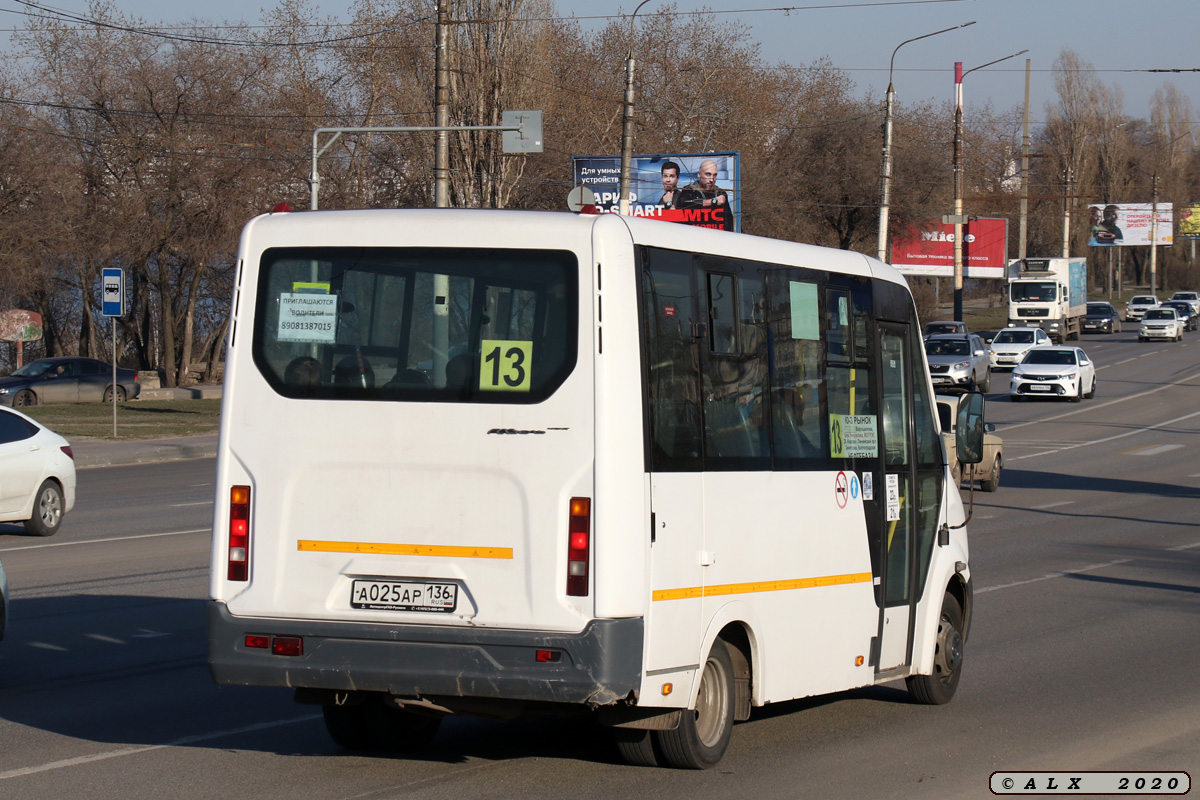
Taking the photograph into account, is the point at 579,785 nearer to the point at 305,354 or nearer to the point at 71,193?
the point at 305,354

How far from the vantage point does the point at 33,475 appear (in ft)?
52.8

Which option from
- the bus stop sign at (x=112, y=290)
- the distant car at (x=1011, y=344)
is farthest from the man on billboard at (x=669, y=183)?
the bus stop sign at (x=112, y=290)

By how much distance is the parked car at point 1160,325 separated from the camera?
70.7 metres

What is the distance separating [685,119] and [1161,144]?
70.8 meters

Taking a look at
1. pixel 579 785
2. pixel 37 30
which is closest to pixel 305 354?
pixel 579 785

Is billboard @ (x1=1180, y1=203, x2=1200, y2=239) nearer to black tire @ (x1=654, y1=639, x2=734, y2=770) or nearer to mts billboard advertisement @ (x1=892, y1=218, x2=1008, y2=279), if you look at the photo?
mts billboard advertisement @ (x1=892, y1=218, x2=1008, y2=279)

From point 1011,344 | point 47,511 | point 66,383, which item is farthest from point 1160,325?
point 47,511

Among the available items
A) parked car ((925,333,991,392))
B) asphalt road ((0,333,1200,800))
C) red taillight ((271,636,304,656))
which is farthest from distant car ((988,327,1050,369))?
red taillight ((271,636,304,656))

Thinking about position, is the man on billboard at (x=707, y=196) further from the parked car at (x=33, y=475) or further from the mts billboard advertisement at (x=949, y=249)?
the parked car at (x=33, y=475)

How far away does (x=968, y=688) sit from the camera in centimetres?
898

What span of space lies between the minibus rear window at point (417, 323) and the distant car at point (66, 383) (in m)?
36.3

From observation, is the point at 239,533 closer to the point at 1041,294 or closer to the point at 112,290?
the point at 112,290

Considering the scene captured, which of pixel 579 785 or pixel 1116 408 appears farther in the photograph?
pixel 1116 408

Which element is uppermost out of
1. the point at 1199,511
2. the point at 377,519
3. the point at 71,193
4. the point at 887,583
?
the point at 71,193
